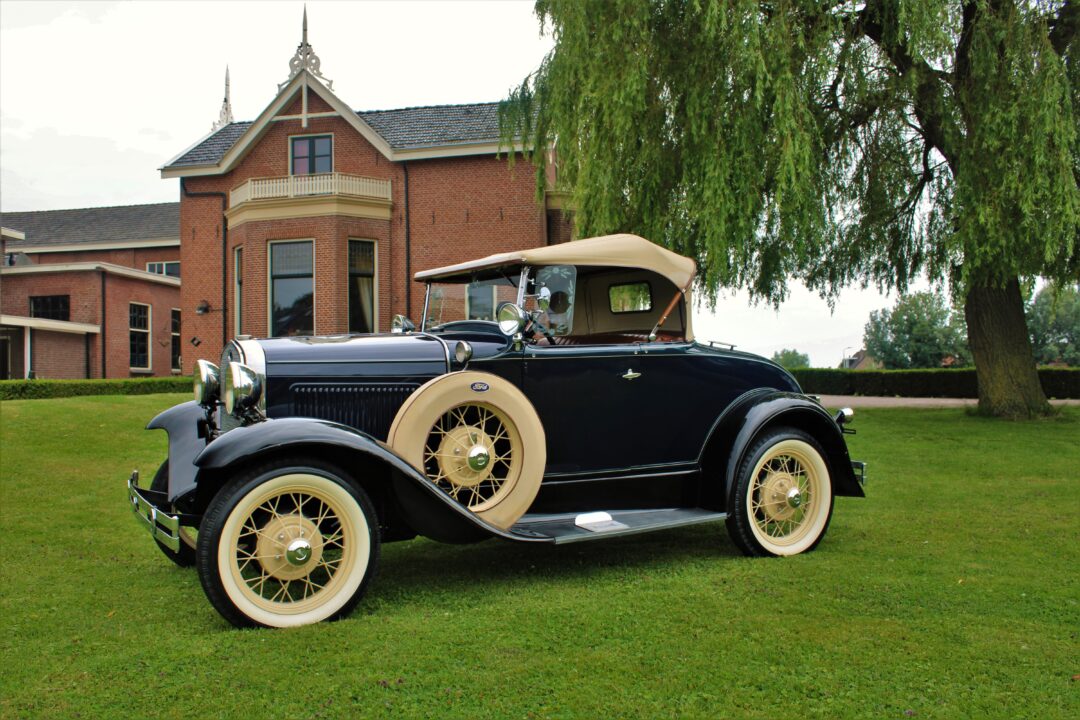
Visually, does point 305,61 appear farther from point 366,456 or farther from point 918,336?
point 918,336

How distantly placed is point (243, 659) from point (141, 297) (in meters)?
A: 30.2

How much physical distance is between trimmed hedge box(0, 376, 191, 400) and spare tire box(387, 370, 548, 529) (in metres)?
15.6

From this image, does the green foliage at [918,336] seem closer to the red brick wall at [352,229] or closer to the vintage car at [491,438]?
the red brick wall at [352,229]

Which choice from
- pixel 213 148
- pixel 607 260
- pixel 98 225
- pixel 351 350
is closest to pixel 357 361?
pixel 351 350

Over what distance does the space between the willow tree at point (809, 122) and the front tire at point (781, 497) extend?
609 centimetres

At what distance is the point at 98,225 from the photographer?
35.9m

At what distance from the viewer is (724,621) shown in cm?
379

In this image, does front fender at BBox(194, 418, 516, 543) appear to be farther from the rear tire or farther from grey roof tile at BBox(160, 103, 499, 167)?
grey roof tile at BBox(160, 103, 499, 167)

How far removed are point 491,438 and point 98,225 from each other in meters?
37.6

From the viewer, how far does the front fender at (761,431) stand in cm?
516

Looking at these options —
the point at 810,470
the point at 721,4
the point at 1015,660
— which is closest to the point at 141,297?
the point at 721,4

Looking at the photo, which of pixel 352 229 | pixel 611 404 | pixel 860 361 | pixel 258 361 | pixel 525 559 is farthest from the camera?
pixel 860 361

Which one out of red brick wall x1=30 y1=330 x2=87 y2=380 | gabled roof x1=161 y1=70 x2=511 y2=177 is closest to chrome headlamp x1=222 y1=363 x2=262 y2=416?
gabled roof x1=161 y1=70 x2=511 y2=177

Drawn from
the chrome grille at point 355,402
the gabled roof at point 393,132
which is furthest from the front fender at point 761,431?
the gabled roof at point 393,132
